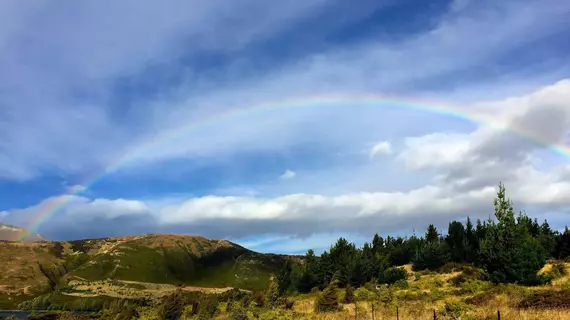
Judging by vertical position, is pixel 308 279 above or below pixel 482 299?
below

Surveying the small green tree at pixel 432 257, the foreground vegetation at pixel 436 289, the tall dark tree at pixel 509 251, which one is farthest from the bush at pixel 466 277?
the small green tree at pixel 432 257

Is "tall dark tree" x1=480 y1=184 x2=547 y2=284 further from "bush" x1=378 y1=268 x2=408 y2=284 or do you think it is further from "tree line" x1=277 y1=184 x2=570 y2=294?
"bush" x1=378 y1=268 x2=408 y2=284

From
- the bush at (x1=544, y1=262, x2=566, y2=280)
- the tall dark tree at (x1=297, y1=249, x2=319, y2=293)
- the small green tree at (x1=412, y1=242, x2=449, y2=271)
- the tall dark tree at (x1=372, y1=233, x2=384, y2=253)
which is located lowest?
the tall dark tree at (x1=297, y1=249, x2=319, y2=293)

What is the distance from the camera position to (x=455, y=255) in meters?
85.8

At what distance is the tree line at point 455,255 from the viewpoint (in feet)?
138

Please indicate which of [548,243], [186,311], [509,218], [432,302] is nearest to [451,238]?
[548,243]

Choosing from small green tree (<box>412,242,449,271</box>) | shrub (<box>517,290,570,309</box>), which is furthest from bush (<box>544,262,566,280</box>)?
small green tree (<box>412,242,449,271</box>)

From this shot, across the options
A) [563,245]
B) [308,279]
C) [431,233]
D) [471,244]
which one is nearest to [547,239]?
[563,245]

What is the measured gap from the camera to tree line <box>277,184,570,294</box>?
4203cm

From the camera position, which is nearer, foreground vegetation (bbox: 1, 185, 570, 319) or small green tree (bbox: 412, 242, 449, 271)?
foreground vegetation (bbox: 1, 185, 570, 319)

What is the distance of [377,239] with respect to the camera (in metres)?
115

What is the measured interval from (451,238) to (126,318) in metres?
78.5

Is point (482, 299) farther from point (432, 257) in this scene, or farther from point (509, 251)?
point (432, 257)

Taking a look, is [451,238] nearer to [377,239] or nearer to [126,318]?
[377,239]
